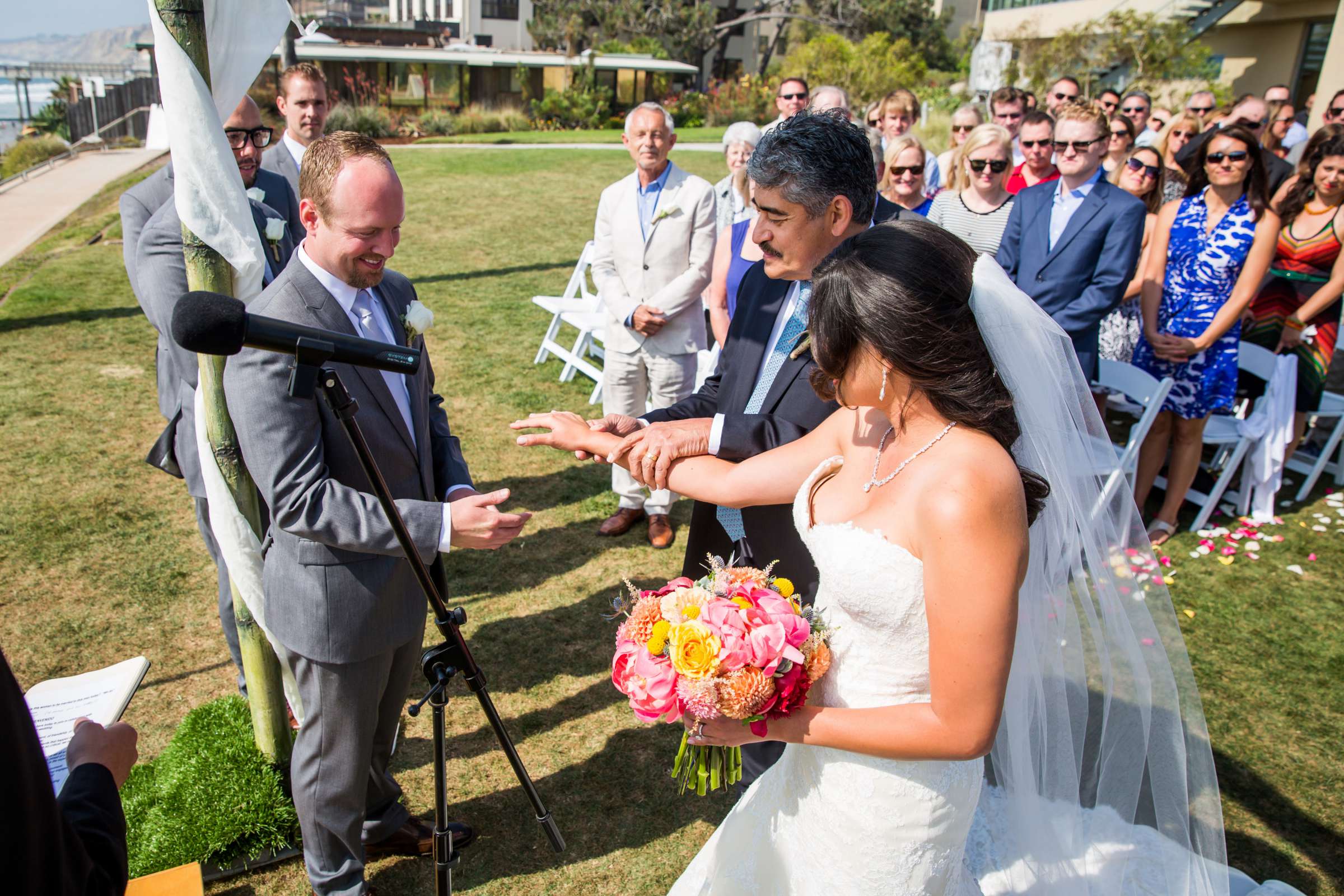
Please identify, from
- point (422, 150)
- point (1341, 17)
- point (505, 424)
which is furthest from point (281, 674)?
point (1341, 17)

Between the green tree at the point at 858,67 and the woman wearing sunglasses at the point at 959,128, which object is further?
the green tree at the point at 858,67

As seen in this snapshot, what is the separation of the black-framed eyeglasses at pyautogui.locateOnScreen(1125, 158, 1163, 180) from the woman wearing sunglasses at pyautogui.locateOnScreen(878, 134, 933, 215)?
69.2 inches

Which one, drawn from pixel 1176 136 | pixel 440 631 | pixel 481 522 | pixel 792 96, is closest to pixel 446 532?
pixel 481 522

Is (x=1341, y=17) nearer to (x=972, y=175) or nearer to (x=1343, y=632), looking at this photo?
(x=972, y=175)

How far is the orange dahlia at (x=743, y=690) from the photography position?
2139 millimetres

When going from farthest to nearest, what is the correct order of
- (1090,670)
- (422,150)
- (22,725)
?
(422,150)
(1090,670)
(22,725)

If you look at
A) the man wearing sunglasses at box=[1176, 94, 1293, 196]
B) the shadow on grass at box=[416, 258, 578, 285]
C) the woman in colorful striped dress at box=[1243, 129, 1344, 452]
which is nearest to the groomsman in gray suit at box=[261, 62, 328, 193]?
the shadow on grass at box=[416, 258, 578, 285]

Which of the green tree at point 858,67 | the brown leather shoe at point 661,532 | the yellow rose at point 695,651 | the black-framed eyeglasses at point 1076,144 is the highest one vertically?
the green tree at point 858,67

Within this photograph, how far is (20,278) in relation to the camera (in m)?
10.8

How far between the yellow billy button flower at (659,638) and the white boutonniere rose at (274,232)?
2836 mm

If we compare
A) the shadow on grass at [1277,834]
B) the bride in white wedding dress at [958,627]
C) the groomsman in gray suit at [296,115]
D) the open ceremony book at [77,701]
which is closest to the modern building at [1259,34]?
the shadow on grass at [1277,834]

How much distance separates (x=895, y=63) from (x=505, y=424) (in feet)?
98.7

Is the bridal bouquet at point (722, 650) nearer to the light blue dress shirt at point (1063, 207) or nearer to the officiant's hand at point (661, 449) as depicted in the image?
the officiant's hand at point (661, 449)

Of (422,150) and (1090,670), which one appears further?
(422,150)
